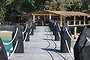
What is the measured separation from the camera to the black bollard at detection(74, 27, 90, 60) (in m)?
7.24

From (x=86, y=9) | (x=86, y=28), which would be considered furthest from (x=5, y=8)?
(x=86, y=28)

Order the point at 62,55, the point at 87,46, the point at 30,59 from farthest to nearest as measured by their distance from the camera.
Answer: the point at 62,55 → the point at 30,59 → the point at 87,46

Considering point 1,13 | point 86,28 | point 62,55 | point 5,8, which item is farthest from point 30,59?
point 5,8

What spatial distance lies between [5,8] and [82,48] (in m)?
66.4

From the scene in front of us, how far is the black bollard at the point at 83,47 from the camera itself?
7243mm

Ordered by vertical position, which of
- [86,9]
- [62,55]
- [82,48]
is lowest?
[86,9]

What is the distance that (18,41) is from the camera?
13.6 m

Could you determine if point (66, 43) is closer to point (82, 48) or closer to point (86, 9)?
point (82, 48)

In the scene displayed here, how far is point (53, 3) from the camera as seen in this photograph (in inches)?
2721

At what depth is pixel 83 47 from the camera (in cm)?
745

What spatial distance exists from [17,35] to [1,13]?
182ft

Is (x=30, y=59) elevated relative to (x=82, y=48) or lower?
lower

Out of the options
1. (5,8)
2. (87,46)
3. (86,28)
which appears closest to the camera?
(87,46)

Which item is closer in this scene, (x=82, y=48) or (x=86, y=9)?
(x=82, y=48)
